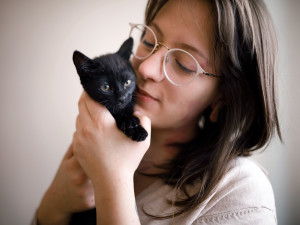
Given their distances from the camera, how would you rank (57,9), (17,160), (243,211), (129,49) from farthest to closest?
(17,160) → (57,9) → (129,49) → (243,211)

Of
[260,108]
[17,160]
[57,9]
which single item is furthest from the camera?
[17,160]

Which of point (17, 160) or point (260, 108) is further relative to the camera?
point (17, 160)

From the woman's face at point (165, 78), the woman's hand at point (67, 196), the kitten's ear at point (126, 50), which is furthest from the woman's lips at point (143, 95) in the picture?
the woman's hand at point (67, 196)

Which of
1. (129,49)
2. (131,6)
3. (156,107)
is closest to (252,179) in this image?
(156,107)

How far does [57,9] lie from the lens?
1499 mm

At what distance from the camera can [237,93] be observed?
2.92 feet

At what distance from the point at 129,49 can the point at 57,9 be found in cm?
89

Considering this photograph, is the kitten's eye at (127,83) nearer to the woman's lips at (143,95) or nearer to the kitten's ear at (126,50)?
the woman's lips at (143,95)

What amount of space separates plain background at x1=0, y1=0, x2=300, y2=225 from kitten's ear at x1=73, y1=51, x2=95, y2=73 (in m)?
0.87

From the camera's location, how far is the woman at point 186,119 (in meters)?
0.76

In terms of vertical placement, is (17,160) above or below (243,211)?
below

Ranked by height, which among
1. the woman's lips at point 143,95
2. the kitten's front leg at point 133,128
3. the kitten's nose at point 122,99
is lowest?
the kitten's front leg at point 133,128

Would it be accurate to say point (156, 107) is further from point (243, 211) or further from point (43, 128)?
point (43, 128)

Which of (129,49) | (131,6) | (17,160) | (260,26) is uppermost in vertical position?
(131,6)
